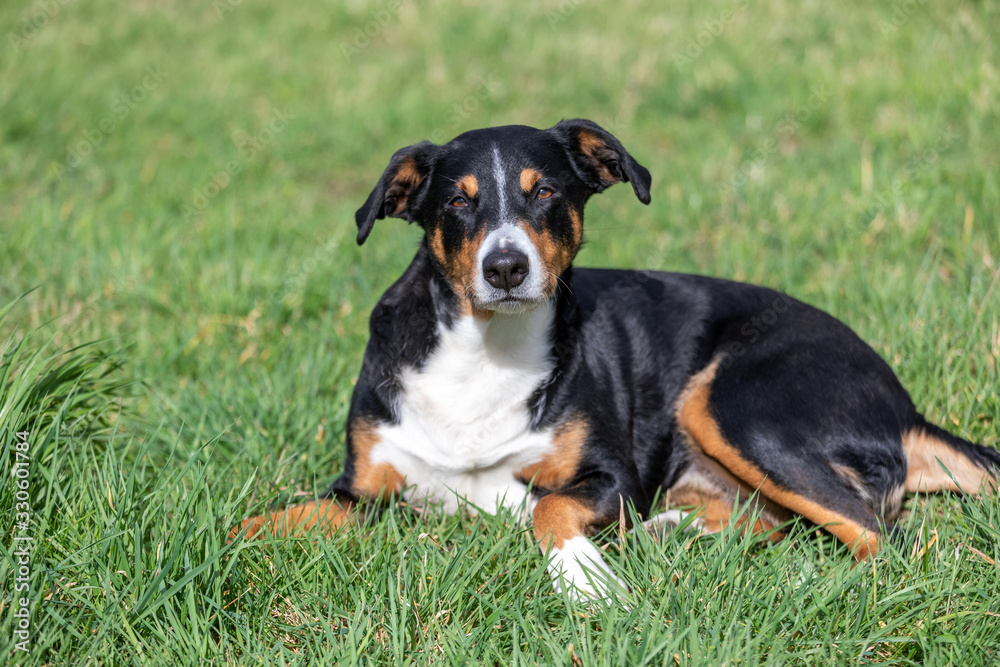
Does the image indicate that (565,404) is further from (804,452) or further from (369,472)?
(804,452)

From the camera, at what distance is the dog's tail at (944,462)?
316 centimetres

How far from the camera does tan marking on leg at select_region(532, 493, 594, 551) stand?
2.90 m

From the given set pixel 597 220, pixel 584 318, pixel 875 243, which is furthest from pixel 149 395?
pixel 875 243

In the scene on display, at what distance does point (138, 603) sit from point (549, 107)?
6.32 m

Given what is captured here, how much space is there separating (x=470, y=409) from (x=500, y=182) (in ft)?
2.83

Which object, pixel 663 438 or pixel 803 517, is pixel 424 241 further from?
pixel 803 517

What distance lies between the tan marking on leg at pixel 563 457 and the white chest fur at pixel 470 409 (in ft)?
0.11

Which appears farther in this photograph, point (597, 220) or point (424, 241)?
point (597, 220)

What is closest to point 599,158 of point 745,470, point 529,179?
point 529,179

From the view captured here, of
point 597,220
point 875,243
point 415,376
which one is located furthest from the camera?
point 597,220

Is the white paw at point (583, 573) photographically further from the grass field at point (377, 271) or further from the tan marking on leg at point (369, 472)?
the tan marking on leg at point (369, 472)

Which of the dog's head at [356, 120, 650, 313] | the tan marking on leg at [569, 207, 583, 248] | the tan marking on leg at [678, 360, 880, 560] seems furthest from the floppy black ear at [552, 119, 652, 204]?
the tan marking on leg at [678, 360, 880, 560]

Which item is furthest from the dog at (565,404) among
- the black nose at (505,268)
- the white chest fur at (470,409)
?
the black nose at (505,268)

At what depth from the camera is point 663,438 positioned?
11.6 ft
